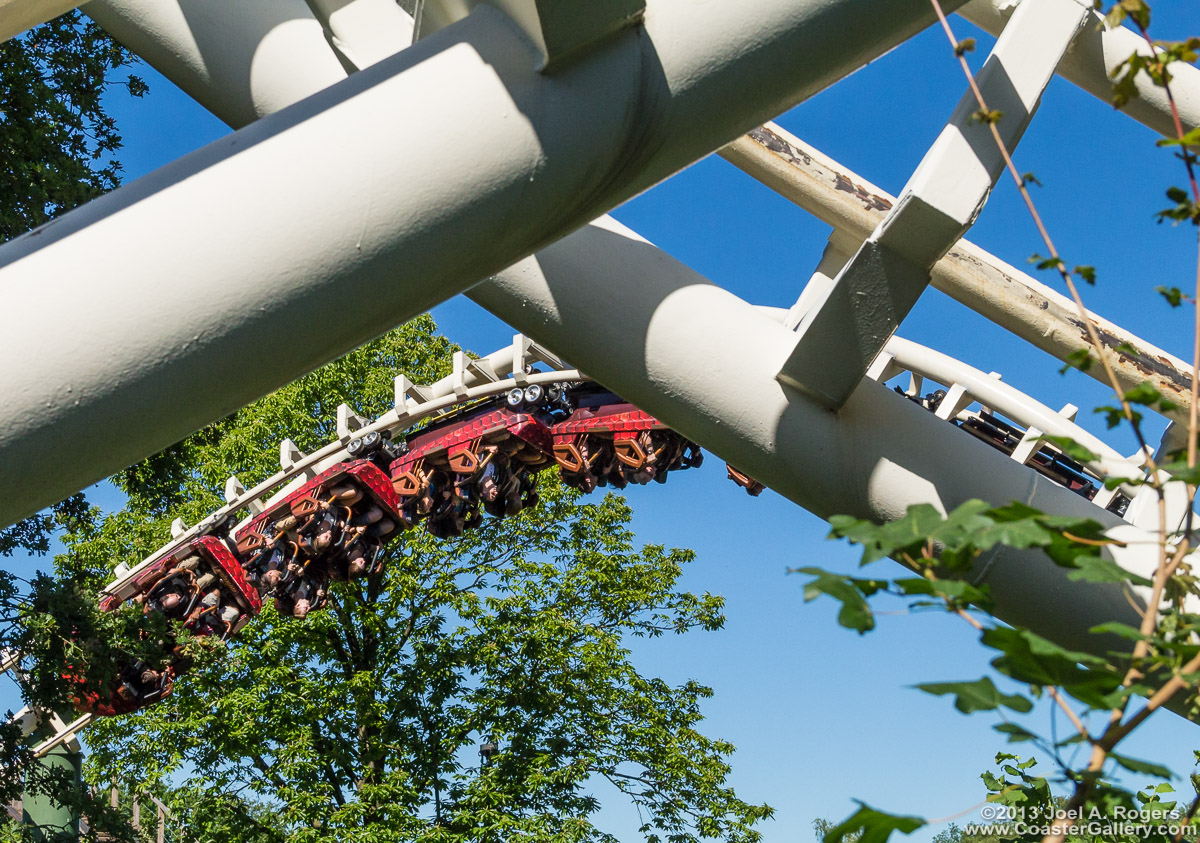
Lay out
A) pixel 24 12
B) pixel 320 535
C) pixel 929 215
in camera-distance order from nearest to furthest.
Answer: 1. pixel 24 12
2. pixel 929 215
3. pixel 320 535

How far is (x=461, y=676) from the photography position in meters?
17.5

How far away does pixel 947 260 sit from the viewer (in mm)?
4582

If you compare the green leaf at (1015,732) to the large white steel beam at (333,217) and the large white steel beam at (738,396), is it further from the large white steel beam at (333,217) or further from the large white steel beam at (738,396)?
the large white steel beam at (738,396)

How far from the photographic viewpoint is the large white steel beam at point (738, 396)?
3.10 meters

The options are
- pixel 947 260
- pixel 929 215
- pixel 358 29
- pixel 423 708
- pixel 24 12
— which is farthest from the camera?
pixel 423 708

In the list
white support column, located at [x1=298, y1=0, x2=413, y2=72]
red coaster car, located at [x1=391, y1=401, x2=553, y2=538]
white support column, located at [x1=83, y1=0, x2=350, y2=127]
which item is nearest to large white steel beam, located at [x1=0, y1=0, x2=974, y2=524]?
white support column, located at [x1=298, y1=0, x2=413, y2=72]

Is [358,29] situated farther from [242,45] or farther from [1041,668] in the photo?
[1041,668]

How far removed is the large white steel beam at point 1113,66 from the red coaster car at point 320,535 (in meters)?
5.43

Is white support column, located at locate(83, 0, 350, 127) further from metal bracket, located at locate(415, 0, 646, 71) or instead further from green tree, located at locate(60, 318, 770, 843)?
green tree, located at locate(60, 318, 770, 843)

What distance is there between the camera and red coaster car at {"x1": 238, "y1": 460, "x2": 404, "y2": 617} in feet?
26.0

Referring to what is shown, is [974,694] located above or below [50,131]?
below

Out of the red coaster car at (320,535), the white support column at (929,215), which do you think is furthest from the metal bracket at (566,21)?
the red coaster car at (320,535)

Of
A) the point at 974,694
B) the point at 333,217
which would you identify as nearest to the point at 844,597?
the point at 974,694

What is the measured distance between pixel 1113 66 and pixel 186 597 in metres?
7.07
